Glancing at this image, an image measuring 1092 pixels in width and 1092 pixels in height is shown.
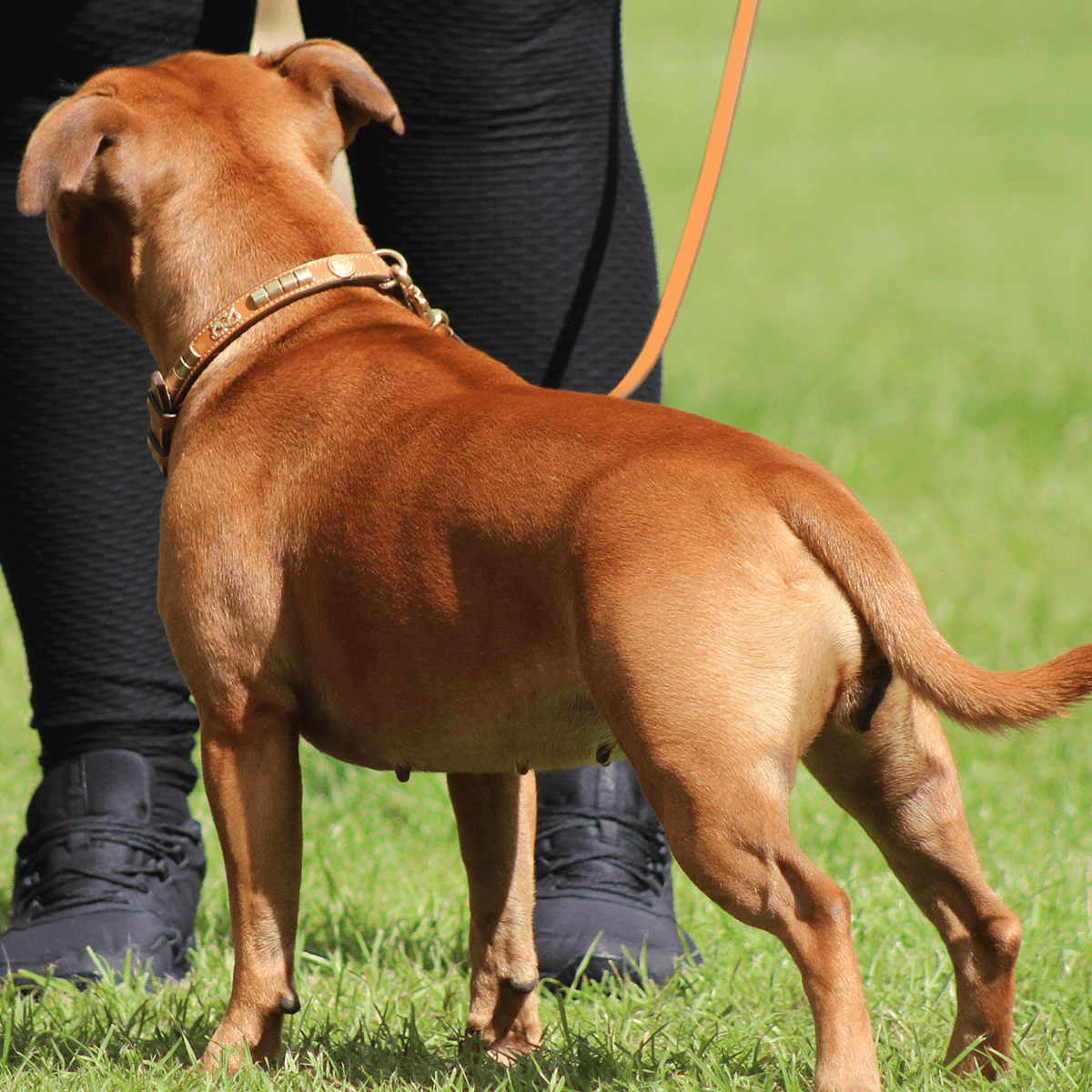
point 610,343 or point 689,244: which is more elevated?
point 689,244

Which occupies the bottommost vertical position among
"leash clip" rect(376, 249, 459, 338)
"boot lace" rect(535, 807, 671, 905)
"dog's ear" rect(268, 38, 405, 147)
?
"boot lace" rect(535, 807, 671, 905)

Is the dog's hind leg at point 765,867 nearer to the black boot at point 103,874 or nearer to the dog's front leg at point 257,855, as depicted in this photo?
the dog's front leg at point 257,855

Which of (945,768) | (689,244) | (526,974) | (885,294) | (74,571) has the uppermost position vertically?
(689,244)

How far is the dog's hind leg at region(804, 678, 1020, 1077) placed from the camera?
1.75 metres

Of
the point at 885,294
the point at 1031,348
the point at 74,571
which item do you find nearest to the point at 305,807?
the point at 74,571

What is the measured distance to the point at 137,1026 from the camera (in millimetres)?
2189

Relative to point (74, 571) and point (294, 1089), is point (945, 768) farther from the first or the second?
point (74, 571)

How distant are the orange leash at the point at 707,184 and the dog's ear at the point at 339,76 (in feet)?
1.53

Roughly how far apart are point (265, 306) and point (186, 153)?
0.25 meters

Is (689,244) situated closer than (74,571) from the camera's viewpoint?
Yes

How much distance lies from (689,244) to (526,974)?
3.59ft

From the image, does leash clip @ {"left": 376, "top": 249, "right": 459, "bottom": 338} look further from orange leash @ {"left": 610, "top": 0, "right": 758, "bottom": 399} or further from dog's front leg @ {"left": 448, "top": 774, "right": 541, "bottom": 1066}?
dog's front leg @ {"left": 448, "top": 774, "right": 541, "bottom": 1066}

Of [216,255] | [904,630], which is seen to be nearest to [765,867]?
[904,630]

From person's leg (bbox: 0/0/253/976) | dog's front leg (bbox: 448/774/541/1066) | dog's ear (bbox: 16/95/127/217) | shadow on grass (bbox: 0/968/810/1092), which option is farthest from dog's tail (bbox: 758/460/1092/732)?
person's leg (bbox: 0/0/253/976)
